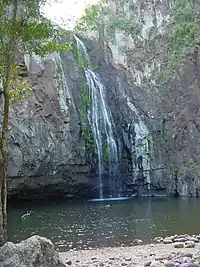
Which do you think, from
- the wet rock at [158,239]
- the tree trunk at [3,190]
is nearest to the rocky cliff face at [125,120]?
the wet rock at [158,239]

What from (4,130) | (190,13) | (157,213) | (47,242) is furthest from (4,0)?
(190,13)

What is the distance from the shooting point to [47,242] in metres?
6.90

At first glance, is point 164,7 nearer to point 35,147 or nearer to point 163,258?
point 35,147

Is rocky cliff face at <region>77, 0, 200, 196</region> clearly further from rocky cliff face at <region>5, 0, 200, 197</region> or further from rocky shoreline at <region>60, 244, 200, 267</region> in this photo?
rocky shoreline at <region>60, 244, 200, 267</region>

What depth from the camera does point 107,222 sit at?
15430mm

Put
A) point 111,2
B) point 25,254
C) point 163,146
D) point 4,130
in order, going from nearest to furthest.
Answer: point 25,254, point 4,130, point 163,146, point 111,2

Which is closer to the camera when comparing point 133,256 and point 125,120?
point 133,256

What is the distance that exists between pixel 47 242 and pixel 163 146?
60.8 feet

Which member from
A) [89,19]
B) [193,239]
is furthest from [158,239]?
[89,19]

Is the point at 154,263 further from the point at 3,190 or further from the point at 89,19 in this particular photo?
the point at 89,19

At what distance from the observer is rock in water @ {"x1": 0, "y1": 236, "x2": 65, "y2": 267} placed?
627 centimetres

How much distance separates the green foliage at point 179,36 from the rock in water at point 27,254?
20104mm

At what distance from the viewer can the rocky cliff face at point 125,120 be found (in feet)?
74.7

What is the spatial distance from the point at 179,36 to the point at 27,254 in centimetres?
2234
